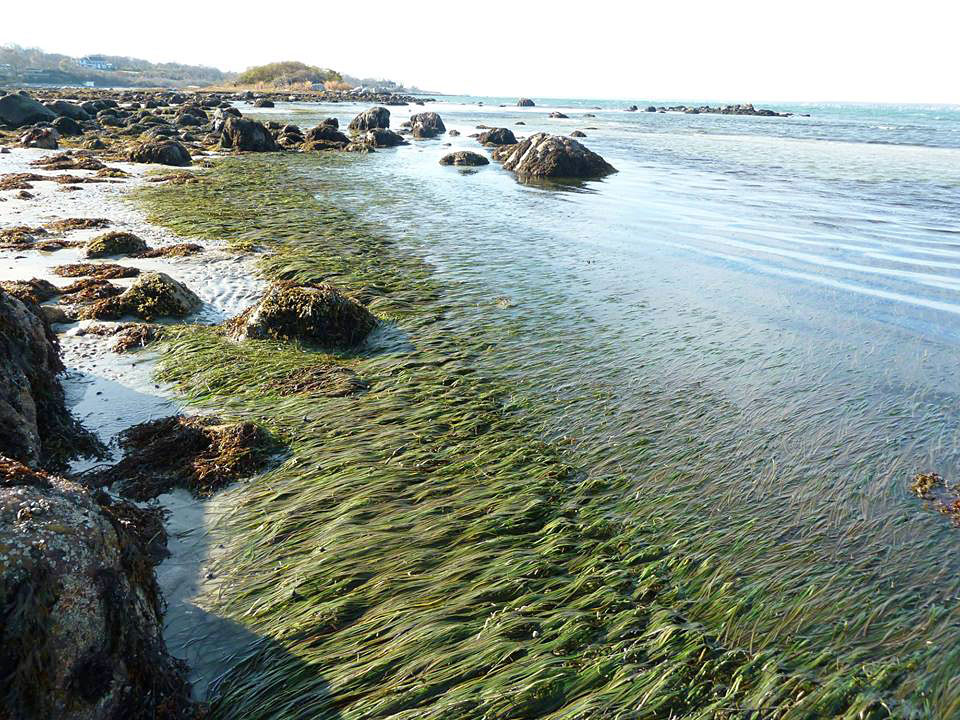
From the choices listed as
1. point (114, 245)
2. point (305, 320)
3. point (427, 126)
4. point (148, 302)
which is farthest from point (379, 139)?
point (305, 320)

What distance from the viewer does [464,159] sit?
86.7 ft

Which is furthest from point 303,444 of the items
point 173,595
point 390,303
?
point 390,303

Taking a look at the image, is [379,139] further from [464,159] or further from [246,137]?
[464,159]

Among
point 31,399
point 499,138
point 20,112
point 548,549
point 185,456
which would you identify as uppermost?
point 499,138

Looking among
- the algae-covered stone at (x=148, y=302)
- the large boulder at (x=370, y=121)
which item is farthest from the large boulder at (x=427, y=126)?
the algae-covered stone at (x=148, y=302)

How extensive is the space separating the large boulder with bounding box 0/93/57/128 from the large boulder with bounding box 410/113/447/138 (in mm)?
21720

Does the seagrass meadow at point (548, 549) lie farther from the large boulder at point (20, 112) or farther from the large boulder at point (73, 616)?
the large boulder at point (20, 112)

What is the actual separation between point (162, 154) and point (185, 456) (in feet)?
74.5

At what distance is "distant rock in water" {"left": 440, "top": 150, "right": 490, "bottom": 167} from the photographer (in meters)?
26.4

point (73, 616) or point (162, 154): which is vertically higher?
point (162, 154)

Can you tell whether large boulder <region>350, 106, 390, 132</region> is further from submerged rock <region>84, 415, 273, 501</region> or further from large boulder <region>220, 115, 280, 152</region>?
submerged rock <region>84, 415, 273, 501</region>

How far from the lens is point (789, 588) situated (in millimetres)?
3922

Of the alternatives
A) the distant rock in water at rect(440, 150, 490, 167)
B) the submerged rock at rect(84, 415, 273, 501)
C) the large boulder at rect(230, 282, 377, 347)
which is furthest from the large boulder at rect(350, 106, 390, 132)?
the submerged rock at rect(84, 415, 273, 501)

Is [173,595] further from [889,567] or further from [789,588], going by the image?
[889,567]
